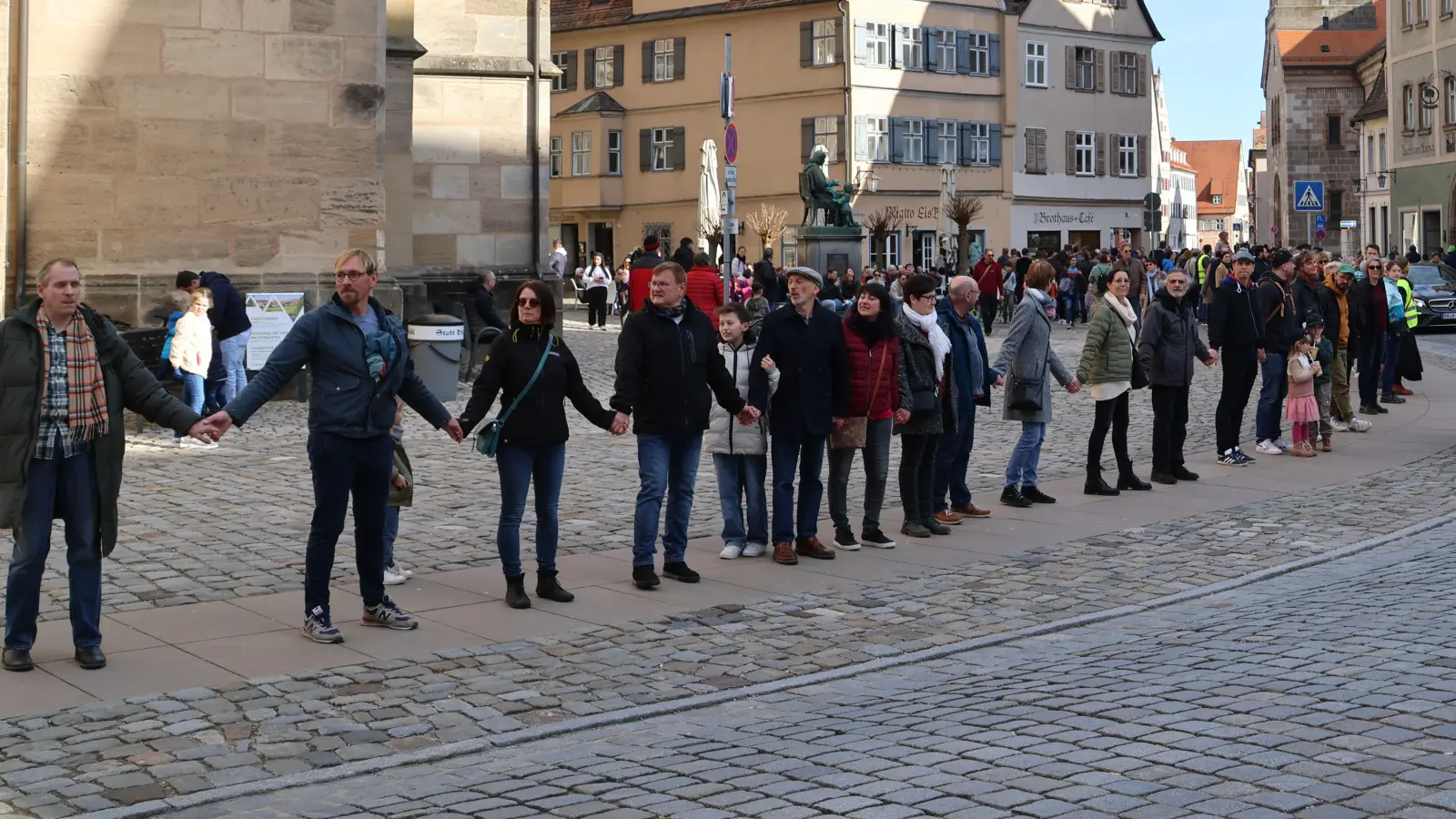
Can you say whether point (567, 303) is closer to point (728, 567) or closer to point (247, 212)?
point (247, 212)

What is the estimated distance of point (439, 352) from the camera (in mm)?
22797

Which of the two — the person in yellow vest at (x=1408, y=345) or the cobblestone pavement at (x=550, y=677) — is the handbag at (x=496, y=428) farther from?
the person in yellow vest at (x=1408, y=345)

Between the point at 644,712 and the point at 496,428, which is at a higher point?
the point at 496,428

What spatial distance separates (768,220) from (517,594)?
Answer: 1924 inches

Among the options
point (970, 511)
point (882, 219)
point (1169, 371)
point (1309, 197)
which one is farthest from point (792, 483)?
point (882, 219)

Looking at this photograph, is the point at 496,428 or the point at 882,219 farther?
the point at 882,219

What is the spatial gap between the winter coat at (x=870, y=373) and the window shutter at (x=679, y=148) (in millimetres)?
52884

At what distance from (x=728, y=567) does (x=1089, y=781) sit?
207 inches

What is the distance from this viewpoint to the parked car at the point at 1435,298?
39594 mm

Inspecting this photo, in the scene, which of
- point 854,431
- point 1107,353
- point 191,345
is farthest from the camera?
point 191,345

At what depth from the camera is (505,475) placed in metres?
10.2

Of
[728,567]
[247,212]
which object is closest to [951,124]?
[247,212]

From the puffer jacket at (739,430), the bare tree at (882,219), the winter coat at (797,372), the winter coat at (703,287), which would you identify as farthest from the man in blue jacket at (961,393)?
the bare tree at (882,219)

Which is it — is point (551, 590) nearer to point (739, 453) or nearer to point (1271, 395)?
point (739, 453)
